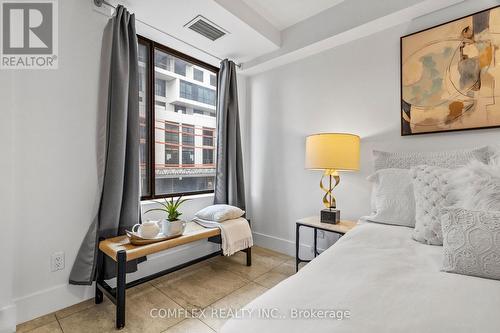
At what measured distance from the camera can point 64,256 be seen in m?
1.81

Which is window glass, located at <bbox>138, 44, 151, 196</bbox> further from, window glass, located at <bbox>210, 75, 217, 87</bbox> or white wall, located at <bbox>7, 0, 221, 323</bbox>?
window glass, located at <bbox>210, 75, 217, 87</bbox>

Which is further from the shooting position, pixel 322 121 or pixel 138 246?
pixel 322 121

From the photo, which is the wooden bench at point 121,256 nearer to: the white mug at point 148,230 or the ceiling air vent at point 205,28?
the white mug at point 148,230

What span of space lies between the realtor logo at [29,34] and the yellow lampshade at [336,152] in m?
2.26

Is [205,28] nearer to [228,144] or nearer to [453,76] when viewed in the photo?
[228,144]

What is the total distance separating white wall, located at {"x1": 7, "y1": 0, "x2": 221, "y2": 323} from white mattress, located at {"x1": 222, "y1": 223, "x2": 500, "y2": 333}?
1.80m

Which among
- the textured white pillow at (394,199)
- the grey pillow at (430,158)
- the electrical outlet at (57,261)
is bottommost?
the electrical outlet at (57,261)

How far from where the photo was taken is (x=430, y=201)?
1348mm

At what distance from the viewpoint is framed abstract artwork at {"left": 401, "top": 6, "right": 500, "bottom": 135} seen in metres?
1.70

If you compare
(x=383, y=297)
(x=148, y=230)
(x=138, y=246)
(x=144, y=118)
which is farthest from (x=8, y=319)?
(x=383, y=297)

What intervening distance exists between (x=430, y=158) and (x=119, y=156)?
2490mm

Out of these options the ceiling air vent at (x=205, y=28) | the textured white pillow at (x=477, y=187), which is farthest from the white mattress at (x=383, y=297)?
the ceiling air vent at (x=205, y=28)

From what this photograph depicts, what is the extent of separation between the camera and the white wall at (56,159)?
5.33 ft

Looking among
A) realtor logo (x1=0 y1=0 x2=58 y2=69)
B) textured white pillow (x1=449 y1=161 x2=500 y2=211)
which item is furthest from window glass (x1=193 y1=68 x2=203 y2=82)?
textured white pillow (x1=449 y1=161 x2=500 y2=211)
